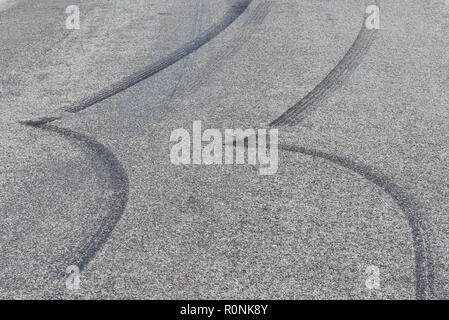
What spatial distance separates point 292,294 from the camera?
386 cm

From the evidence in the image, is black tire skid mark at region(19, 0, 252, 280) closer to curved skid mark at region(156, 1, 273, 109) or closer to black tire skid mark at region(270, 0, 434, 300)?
curved skid mark at region(156, 1, 273, 109)

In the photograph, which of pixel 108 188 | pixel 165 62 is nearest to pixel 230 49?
pixel 165 62

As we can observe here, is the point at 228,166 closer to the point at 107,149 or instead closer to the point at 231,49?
the point at 107,149

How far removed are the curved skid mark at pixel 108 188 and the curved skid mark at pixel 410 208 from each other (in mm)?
1461

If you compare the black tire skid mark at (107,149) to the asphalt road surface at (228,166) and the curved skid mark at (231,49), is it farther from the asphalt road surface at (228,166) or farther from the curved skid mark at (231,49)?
the curved skid mark at (231,49)

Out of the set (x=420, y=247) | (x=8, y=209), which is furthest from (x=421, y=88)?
(x=8, y=209)

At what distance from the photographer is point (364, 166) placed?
17.2 ft

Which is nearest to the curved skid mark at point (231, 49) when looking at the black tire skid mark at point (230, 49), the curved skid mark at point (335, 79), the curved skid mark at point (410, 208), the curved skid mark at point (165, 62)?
the black tire skid mark at point (230, 49)

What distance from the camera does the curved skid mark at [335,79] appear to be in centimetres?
619

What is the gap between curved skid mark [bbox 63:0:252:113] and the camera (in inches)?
263

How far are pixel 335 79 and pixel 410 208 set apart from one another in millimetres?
2583

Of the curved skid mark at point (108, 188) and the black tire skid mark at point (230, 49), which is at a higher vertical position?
the black tire skid mark at point (230, 49)

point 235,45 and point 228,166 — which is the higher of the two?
point 235,45

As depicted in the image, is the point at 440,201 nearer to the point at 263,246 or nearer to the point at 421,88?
the point at 263,246
